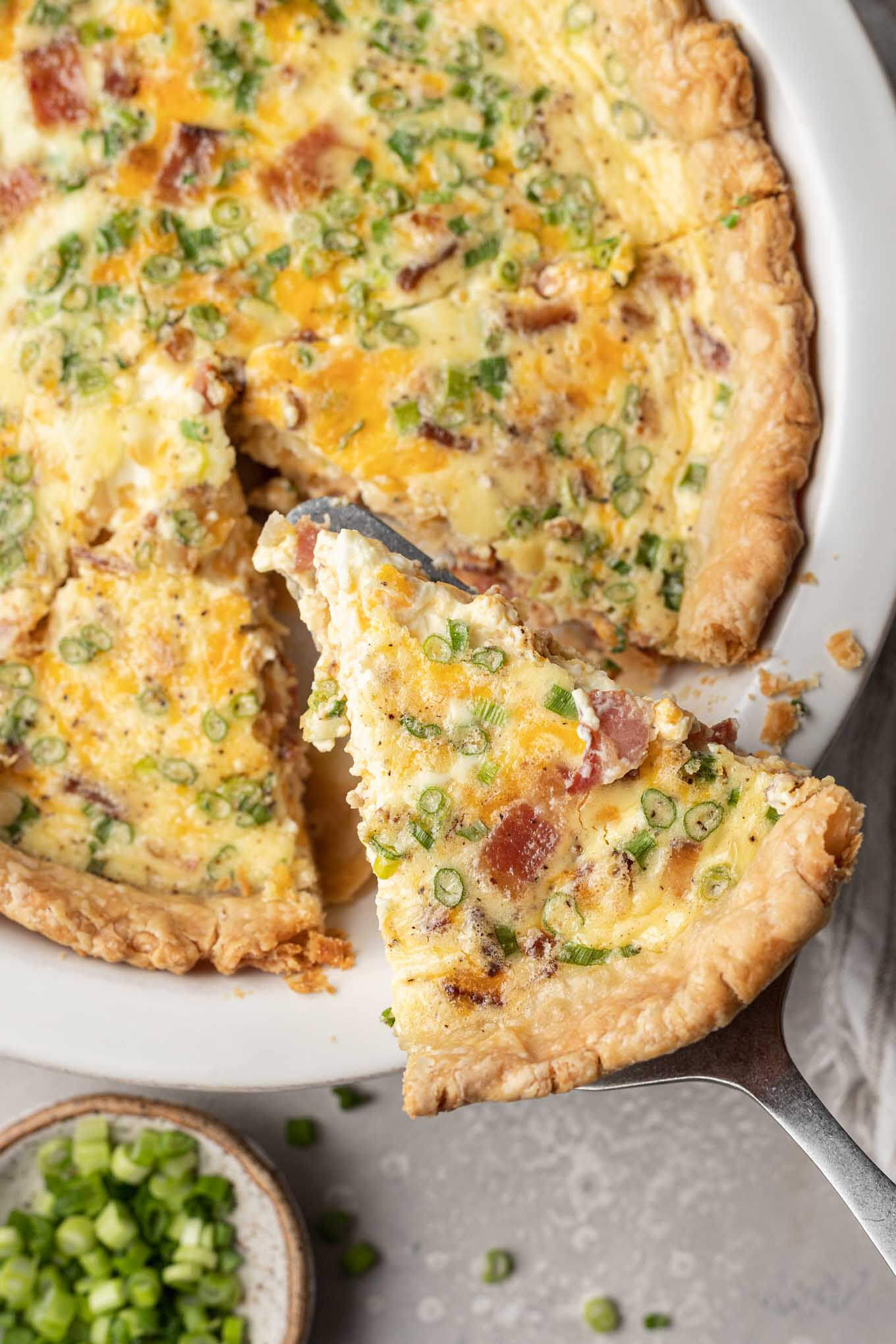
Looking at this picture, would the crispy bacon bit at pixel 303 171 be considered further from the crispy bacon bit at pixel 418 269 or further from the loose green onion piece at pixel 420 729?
the loose green onion piece at pixel 420 729

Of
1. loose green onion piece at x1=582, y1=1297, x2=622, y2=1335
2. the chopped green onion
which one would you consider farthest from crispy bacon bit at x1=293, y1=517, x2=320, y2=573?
loose green onion piece at x1=582, y1=1297, x2=622, y2=1335

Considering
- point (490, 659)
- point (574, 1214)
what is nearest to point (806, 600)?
point (490, 659)

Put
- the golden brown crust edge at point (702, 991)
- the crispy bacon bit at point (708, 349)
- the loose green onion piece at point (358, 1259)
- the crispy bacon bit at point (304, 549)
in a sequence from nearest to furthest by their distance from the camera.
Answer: the golden brown crust edge at point (702, 991)
the crispy bacon bit at point (304, 549)
the crispy bacon bit at point (708, 349)
the loose green onion piece at point (358, 1259)

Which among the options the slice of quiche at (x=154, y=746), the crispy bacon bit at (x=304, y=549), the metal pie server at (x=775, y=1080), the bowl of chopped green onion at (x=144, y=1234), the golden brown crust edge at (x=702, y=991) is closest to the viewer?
the golden brown crust edge at (x=702, y=991)

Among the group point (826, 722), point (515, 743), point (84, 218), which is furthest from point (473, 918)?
point (84, 218)

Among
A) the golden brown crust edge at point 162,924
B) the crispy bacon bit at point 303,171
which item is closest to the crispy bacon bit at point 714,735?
the golden brown crust edge at point 162,924

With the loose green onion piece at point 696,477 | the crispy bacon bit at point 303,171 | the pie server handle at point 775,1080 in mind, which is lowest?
the pie server handle at point 775,1080

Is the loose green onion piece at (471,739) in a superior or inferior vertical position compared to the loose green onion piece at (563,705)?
inferior

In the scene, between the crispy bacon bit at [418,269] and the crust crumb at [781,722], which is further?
the crispy bacon bit at [418,269]
